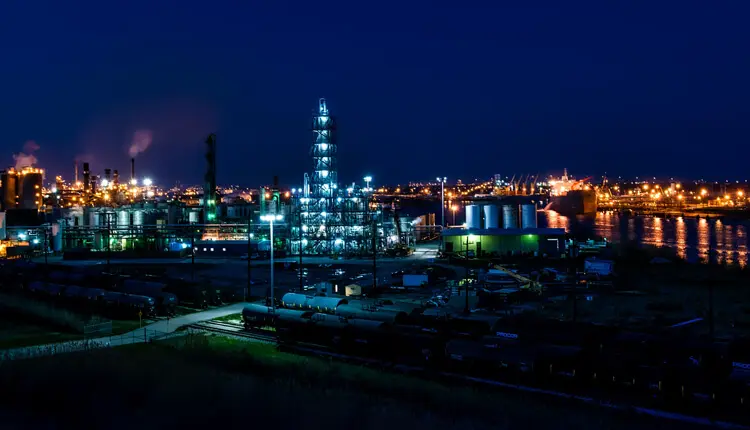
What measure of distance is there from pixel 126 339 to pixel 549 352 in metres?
11.8

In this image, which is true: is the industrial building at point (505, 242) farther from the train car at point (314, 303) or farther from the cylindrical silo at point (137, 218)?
the cylindrical silo at point (137, 218)

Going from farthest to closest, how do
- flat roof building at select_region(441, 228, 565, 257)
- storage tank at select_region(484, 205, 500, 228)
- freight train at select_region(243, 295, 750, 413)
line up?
storage tank at select_region(484, 205, 500, 228), flat roof building at select_region(441, 228, 565, 257), freight train at select_region(243, 295, 750, 413)

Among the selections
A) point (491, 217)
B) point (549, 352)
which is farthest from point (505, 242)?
point (549, 352)

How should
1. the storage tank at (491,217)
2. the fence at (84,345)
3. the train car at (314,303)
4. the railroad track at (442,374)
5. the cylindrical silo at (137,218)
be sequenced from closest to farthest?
the railroad track at (442,374), the fence at (84,345), the train car at (314,303), the storage tank at (491,217), the cylindrical silo at (137,218)

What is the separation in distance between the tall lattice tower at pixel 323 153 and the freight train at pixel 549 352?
1113 inches

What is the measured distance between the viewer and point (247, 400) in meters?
11.3

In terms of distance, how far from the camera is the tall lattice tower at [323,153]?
4647 cm

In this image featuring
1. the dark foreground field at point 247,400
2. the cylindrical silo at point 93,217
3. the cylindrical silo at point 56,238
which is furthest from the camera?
the cylindrical silo at point 93,217

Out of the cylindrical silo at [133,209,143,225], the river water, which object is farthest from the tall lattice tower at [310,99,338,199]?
the river water

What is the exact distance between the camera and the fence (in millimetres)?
15674

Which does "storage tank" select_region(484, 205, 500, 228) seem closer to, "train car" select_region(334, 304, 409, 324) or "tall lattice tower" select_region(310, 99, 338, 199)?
"tall lattice tower" select_region(310, 99, 338, 199)

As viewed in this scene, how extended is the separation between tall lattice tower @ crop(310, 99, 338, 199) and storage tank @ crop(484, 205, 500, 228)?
481 inches

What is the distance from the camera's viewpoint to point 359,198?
4616 cm

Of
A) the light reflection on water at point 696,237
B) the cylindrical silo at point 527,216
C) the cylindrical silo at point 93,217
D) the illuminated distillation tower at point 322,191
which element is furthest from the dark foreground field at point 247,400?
the cylindrical silo at point 93,217
